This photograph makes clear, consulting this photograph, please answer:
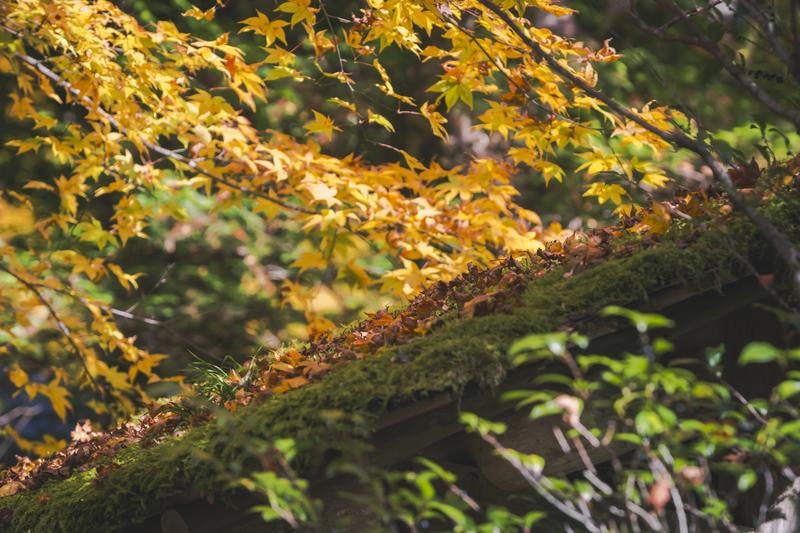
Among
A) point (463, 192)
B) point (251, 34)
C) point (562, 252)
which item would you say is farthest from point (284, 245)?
point (562, 252)

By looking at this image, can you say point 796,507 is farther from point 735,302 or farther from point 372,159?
point 372,159

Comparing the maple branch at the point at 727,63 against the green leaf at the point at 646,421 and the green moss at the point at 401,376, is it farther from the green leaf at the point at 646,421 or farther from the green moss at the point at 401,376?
the green leaf at the point at 646,421

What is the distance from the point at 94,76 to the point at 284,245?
4651 millimetres

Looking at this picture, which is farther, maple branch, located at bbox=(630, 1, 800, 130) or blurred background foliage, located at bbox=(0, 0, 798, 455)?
blurred background foliage, located at bbox=(0, 0, 798, 455)

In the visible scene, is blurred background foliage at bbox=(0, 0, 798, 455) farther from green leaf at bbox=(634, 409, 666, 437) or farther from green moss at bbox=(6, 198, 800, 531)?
green leaf at bbox=(634, 409, 666, 437)

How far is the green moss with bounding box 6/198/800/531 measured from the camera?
2.28 meters

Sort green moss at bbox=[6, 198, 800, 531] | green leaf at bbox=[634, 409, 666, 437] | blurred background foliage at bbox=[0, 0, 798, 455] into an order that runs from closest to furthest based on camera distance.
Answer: green leaf at bbox=[634, 409, 666, 437], green moss at bbox=[6, 198, 800, 531], blurred background foliage at bbox=[0, 0, 798, 455]

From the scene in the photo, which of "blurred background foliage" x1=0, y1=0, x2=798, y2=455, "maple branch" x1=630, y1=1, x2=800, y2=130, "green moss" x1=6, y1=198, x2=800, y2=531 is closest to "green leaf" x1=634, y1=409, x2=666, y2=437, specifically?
"green moss" x1=6, y1=198, x2=800, y2=531

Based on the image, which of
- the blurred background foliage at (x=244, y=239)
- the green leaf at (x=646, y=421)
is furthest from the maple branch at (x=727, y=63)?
the blurred background foliage at (x=244, y=239)

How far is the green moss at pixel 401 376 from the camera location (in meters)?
2.28

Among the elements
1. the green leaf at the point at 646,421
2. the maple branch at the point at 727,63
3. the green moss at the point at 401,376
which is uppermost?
the maple branch at the point at 727,63

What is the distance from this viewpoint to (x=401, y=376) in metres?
2.33

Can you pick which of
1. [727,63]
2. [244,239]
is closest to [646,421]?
[727,63]

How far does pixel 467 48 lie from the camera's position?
406cm
